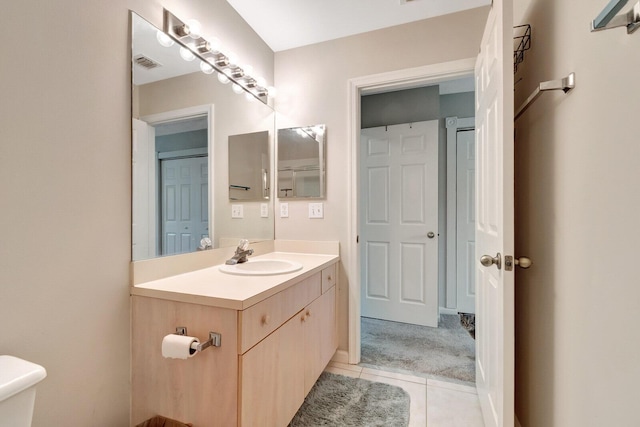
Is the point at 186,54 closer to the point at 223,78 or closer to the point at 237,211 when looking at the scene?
the point at 223,78

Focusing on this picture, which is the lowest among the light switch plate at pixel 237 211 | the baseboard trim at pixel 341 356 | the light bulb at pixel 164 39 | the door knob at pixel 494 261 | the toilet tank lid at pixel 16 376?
the baseboard trim at pixel 341 356

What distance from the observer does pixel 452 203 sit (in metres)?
2.93

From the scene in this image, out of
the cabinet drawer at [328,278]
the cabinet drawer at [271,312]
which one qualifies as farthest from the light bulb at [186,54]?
the cabinet drawer at [328,278]

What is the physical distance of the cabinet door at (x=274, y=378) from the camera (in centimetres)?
101

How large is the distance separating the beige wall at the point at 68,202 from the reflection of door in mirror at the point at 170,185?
6cm

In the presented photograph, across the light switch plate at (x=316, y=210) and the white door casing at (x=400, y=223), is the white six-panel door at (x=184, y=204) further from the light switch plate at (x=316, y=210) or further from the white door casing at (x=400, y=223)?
the white door casing at (x=400, y=223)

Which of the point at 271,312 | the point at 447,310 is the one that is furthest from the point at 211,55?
the point at 447,310

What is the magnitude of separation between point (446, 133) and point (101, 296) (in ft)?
10.2


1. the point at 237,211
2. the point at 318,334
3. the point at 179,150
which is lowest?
the point at 318,334

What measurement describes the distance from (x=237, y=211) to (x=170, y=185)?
52 cm

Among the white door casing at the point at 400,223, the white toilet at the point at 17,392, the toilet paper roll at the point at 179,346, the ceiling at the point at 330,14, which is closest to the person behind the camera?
the white toilet at the point at 17,392

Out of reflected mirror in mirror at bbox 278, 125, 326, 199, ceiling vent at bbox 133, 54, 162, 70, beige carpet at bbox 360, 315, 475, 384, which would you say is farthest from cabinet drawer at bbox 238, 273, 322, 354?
ceiling vent at bbox 133, 54, 162, 70

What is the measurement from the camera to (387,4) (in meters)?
1.73

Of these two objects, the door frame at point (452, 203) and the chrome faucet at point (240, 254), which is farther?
the door frame at point (452, 203)
